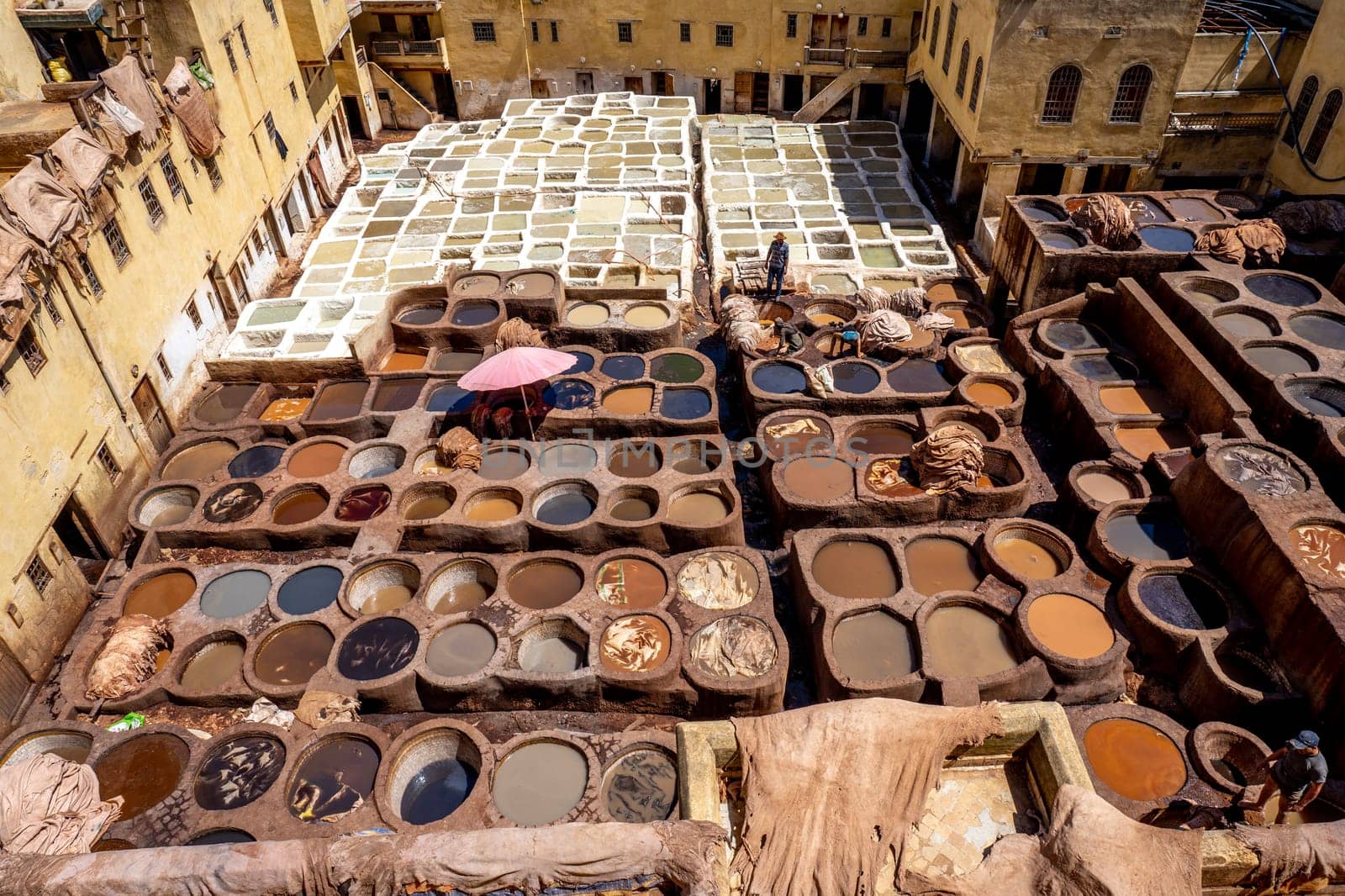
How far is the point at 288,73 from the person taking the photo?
27.2 m

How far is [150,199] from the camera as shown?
19.2m

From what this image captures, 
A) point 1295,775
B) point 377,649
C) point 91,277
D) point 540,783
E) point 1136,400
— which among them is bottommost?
point 377,649

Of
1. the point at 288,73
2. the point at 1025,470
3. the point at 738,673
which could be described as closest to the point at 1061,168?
the point at 1025,470

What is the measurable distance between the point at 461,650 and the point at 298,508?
219 inches

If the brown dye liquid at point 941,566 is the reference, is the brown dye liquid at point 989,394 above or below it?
above

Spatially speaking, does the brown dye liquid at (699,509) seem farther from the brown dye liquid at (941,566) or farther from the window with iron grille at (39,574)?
the window with iron grille at (39,574)

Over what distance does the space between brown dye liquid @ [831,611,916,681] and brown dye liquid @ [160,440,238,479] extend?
13668 millimetres

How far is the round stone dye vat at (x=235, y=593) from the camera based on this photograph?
15125 millimetres

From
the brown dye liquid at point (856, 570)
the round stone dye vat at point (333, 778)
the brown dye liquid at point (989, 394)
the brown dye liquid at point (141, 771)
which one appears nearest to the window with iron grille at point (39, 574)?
the brown dye liquid at point (141, 771)

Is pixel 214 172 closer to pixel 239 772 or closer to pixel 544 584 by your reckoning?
pixel 544 584

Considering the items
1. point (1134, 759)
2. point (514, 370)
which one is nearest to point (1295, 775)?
point (1134, 759)

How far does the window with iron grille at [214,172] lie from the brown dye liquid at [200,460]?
763 centimetres

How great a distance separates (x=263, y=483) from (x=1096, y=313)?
19.6 metres

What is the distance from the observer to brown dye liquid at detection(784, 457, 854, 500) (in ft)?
55.3
